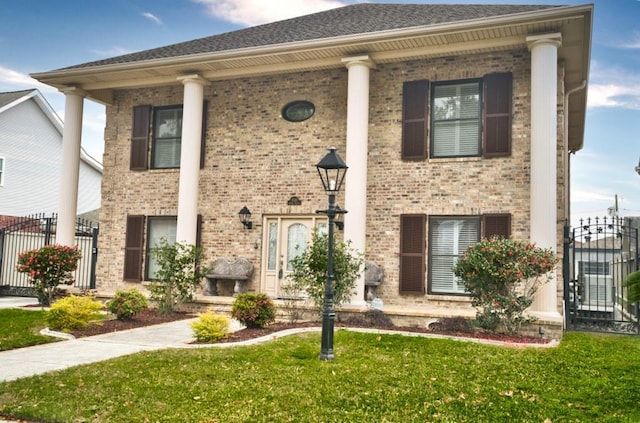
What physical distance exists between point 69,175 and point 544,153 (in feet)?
38.5

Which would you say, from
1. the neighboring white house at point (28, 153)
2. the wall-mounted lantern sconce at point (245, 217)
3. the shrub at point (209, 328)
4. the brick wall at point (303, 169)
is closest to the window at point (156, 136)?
the brick wall at point (303, 169)

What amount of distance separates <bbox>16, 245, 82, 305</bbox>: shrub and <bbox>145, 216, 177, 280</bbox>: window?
1.86 m

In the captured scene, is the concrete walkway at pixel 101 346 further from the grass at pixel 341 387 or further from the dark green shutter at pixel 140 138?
the dark green shutter at pixel 140 138

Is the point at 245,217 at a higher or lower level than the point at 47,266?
higher

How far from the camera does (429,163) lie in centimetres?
1320

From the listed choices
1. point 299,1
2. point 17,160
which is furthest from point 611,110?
point 17,160

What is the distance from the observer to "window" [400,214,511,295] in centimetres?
1291

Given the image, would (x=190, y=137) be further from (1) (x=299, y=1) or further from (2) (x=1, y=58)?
(1) (x=299, y=1)

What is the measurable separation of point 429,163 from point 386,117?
150cm

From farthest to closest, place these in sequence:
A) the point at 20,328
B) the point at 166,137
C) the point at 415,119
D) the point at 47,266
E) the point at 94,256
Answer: the point at 94,256
the point at 166,137
the point at 47,266
the point at 415,119
the point at 20,328

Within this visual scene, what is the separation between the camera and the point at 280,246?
14.5 metres

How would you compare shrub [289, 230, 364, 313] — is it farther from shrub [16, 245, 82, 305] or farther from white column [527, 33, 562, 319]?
shrub [16, 245, 82, 305]

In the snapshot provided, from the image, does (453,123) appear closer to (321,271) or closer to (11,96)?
(321,271)

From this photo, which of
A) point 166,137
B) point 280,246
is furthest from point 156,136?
point 280,246
